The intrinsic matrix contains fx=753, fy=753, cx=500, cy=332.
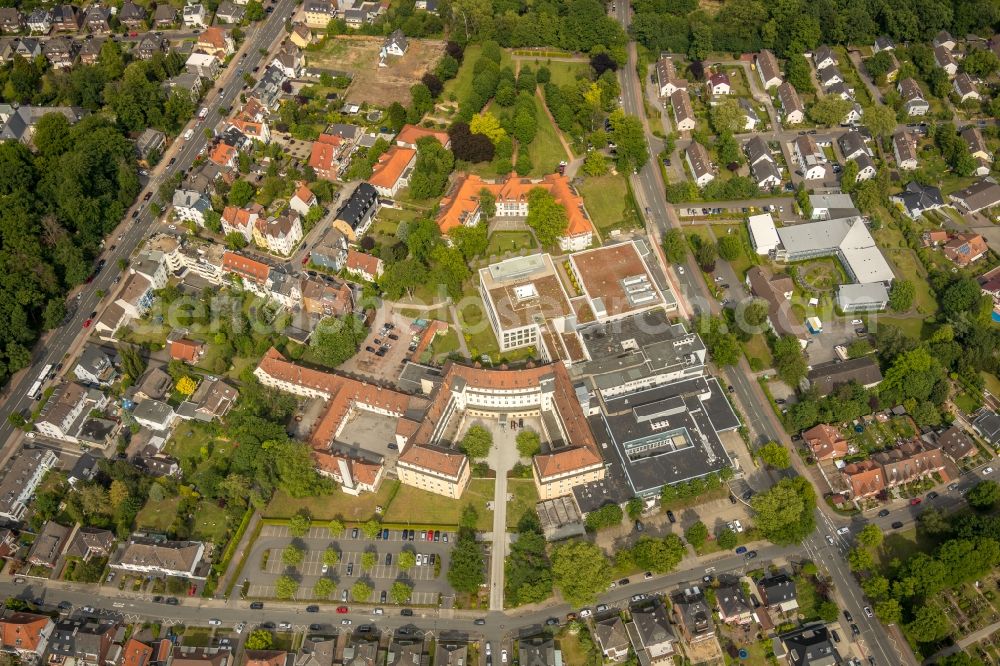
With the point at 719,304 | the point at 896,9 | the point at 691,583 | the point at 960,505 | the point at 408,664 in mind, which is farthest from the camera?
the point at 896,9

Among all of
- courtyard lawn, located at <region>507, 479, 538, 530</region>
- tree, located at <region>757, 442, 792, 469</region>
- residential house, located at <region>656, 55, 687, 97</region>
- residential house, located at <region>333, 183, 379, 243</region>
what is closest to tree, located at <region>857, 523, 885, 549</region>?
tree, located at <region>757, 442, 792, 469</region>

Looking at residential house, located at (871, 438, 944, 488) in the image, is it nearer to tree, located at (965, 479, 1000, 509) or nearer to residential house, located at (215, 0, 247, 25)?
tree, located at (965, 479, 1000, 509)

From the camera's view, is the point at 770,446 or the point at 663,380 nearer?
the point at 770,446

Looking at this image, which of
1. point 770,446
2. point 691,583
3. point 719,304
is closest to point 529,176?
point 719,304

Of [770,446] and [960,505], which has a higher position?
[770,446]

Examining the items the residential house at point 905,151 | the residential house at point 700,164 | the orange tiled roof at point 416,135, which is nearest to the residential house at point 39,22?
the orange tiled roof at point 416,135

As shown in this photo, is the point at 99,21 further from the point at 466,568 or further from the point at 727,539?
the point at 727,539

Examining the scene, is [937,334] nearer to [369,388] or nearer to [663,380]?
[663,380]
